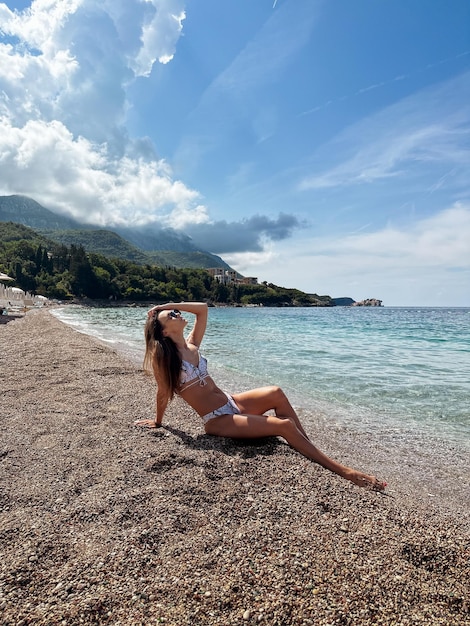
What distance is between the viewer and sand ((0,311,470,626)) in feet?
6.60

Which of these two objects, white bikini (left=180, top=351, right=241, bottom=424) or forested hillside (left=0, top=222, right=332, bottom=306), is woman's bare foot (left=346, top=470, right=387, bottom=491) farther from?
forested hillside (left=0, top=222, right=332, bottom=306)

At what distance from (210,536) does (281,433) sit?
1.56 metres

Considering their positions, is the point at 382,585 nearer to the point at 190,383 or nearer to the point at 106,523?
the point at 106,523

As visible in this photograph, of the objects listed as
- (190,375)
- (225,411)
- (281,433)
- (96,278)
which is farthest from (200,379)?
(96,278)

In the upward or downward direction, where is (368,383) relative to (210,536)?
downward

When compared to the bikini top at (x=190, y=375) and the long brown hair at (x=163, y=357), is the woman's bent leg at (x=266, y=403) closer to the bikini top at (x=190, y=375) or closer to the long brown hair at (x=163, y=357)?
the bikini top at (x=190, y=375)

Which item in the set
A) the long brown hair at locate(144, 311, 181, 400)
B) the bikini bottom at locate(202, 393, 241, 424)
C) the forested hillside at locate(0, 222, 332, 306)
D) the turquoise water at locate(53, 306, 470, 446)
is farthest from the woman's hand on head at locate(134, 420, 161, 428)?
the forested hillside at locate(0, 222, 332, 306)

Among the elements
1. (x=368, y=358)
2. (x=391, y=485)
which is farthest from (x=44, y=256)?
(x=391, y=485)

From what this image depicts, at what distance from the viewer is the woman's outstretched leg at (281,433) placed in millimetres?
3645

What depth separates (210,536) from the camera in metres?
2.60

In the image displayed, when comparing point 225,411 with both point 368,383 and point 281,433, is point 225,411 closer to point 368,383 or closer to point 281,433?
point 281,433

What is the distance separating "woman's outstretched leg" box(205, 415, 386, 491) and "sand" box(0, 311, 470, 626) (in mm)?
123

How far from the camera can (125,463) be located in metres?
3.69

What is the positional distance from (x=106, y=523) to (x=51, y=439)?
6.59ft
